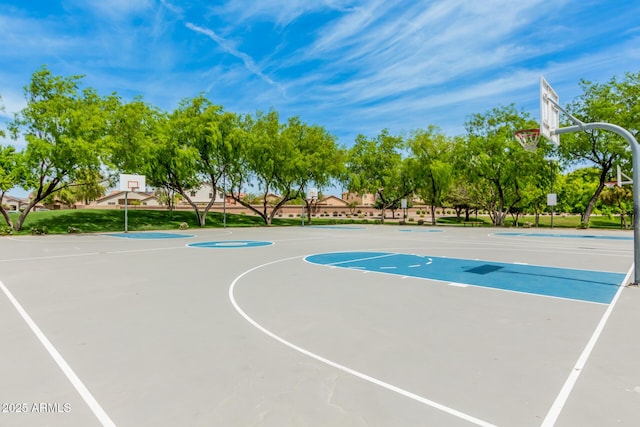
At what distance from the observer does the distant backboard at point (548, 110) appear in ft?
27.6

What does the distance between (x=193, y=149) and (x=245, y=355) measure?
1133 inches

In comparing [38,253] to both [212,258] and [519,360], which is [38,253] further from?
[519,360]

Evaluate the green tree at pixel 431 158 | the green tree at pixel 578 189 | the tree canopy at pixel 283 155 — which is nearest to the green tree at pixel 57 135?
the tree canopy at pixel 283 155

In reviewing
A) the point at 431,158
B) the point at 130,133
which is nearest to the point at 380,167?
the point at 431,158

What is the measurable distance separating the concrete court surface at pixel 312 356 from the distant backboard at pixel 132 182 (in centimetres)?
2094

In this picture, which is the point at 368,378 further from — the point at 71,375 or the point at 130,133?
the point at 130,133

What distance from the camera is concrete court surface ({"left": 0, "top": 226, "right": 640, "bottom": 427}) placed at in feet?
9.18

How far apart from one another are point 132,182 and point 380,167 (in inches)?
1063

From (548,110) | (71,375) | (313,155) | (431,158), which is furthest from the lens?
(431,158)

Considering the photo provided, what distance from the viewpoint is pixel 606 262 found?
11.2 meters

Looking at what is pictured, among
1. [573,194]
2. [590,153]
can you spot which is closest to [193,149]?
[590,153]

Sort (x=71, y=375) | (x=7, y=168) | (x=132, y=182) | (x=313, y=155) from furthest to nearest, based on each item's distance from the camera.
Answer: (x=313, y=155) < (x=132, y=182) < (x=7, y=168) < (x=71, y=375)

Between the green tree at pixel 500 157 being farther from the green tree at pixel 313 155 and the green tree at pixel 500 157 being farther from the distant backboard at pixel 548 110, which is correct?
the distant backboard at pixel 548 110

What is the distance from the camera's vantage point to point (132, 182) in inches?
1049
